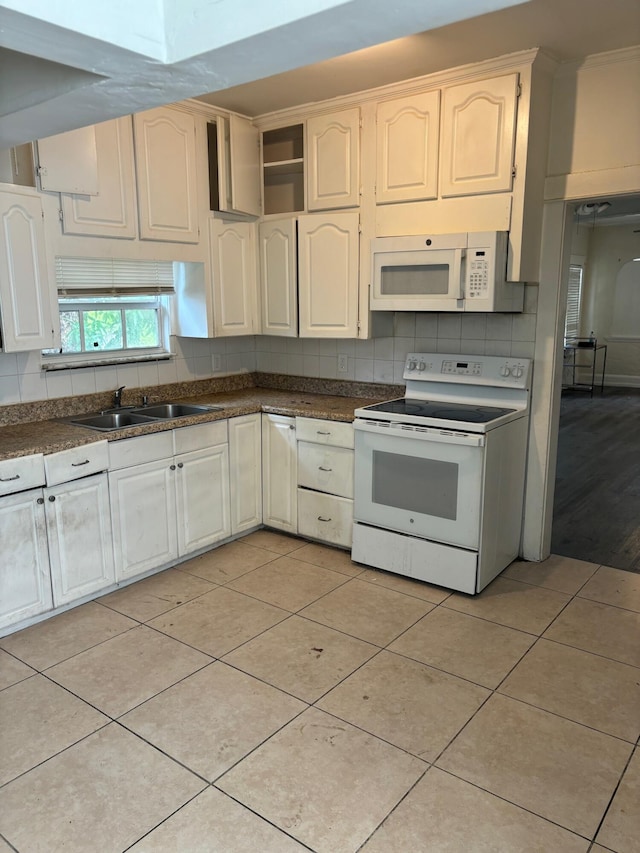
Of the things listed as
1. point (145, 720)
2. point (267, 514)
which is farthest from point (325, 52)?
point (267, 514)

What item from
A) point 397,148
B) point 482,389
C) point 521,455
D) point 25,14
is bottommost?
point 521,455

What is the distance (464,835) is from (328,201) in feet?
10.3

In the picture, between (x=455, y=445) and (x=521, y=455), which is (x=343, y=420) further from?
(x=521, y=455)

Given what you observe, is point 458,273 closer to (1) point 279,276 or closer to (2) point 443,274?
(2) point 443,274

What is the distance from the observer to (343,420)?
3.51 m

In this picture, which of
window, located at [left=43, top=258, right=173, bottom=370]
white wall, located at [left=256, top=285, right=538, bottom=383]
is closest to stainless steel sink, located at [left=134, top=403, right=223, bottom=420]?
window, located at [left=43, top=258, right=173, bottom=370]

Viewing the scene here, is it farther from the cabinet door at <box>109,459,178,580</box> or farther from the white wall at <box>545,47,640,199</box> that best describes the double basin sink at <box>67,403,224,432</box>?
the white wall at <box>545,47,640,199</box>

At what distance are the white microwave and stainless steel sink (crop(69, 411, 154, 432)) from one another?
1486 mm

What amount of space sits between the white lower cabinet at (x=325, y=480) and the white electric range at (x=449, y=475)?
0.45 feet

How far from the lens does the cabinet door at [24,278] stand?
278 centimetres

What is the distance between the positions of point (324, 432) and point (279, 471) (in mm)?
444

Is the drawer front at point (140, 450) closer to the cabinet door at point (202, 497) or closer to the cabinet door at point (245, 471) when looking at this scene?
the cabinet door at point (202, 497)

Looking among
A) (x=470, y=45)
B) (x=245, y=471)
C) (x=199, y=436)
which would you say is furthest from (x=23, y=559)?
(x=470, y=45)

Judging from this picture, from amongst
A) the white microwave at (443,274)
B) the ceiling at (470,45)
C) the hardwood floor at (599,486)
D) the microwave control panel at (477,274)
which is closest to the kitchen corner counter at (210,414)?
the white microwave at (443,274)
